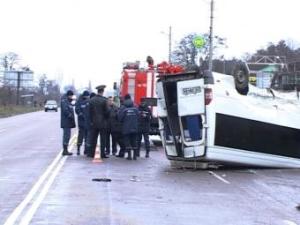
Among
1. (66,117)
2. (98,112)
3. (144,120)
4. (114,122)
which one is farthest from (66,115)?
(144,120)

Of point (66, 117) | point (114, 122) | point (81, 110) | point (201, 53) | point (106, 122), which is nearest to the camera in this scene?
point (106, 122)

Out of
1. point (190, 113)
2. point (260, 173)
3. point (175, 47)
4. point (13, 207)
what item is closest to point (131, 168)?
point (190, 113)

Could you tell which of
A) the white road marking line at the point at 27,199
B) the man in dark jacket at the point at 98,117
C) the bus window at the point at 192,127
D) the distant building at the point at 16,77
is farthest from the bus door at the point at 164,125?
the distant building at the point at 16,77

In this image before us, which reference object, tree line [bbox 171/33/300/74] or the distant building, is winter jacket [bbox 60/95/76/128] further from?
the distant building

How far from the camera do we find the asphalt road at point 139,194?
9.45 metres

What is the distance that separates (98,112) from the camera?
1891 centimetres

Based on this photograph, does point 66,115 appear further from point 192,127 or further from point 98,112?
point 192,127

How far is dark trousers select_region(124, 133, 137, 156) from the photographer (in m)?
18.7

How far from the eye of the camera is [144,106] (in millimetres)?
19984

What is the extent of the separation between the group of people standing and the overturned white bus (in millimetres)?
1883

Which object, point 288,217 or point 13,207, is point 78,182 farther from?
point 288,217

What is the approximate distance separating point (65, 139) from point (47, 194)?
8029 mm

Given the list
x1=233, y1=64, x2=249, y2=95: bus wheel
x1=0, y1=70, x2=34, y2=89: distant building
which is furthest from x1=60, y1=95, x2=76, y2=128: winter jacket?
x1=0, y1=70, x2=34, y2=89: distant building

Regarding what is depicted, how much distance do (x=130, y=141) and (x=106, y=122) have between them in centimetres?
90
